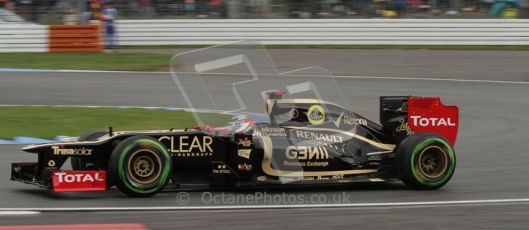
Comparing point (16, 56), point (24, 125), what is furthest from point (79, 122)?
point (16, 56)

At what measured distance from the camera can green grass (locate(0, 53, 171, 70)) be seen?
822 inches

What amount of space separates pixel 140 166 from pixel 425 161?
286cm

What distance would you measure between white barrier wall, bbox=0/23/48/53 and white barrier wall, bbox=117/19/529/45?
8.92 feet

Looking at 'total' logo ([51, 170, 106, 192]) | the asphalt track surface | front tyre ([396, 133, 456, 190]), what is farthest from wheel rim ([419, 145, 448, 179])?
'total' logo ([51, 170, 106, 192])

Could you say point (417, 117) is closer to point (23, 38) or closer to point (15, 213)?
point (15, 213)

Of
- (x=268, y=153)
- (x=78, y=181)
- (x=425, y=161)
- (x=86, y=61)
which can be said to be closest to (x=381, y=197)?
(x=425, y=161)

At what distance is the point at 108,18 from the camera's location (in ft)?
79.5

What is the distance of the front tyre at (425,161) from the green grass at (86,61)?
12.8m

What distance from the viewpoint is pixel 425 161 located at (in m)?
8.82

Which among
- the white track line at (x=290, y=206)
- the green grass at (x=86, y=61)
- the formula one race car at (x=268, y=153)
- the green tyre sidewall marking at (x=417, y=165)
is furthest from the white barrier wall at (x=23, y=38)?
the green tyre sidewall marking at (x=417, y=165)

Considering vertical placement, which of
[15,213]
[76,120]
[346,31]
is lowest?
[76,120]

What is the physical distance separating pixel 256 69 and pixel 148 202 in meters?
1.55

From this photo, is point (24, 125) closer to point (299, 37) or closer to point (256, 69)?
point (256, 69)

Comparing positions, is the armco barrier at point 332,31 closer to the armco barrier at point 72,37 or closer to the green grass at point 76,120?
the armco barrier at point 72,37
